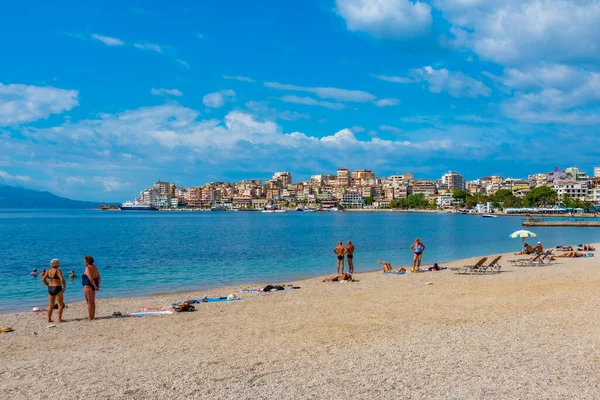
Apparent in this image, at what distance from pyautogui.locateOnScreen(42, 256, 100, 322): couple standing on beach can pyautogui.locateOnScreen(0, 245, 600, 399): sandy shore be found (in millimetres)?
454

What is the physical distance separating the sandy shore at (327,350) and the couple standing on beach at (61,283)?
45cm

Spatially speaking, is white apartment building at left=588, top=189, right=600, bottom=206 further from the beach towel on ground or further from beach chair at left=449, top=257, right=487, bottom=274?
the beach towel on ground

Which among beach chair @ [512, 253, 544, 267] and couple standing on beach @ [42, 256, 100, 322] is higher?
couple standing on beach @ [42, 256, 100, 322]

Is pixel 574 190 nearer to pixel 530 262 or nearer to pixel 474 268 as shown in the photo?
pixel 530 262

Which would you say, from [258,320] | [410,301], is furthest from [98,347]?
[410,301]

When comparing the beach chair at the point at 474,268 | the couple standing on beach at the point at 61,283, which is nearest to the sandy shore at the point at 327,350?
the couple standing on beach at the point at 61,283

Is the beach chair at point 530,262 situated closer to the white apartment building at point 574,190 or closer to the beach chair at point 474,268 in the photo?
the beach chair at point 474,268

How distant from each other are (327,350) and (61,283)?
6710 millimetres

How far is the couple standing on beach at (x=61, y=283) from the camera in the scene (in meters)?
12.1

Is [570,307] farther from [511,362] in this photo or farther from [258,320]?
[258,320]

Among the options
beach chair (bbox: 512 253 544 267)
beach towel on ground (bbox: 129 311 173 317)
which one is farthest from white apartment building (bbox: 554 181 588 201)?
beach towel on ground (bbox: 129 311 173 317)

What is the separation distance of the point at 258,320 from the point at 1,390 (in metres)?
5.93

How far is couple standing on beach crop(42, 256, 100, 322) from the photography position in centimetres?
1206

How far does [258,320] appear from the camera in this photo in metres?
12.4
